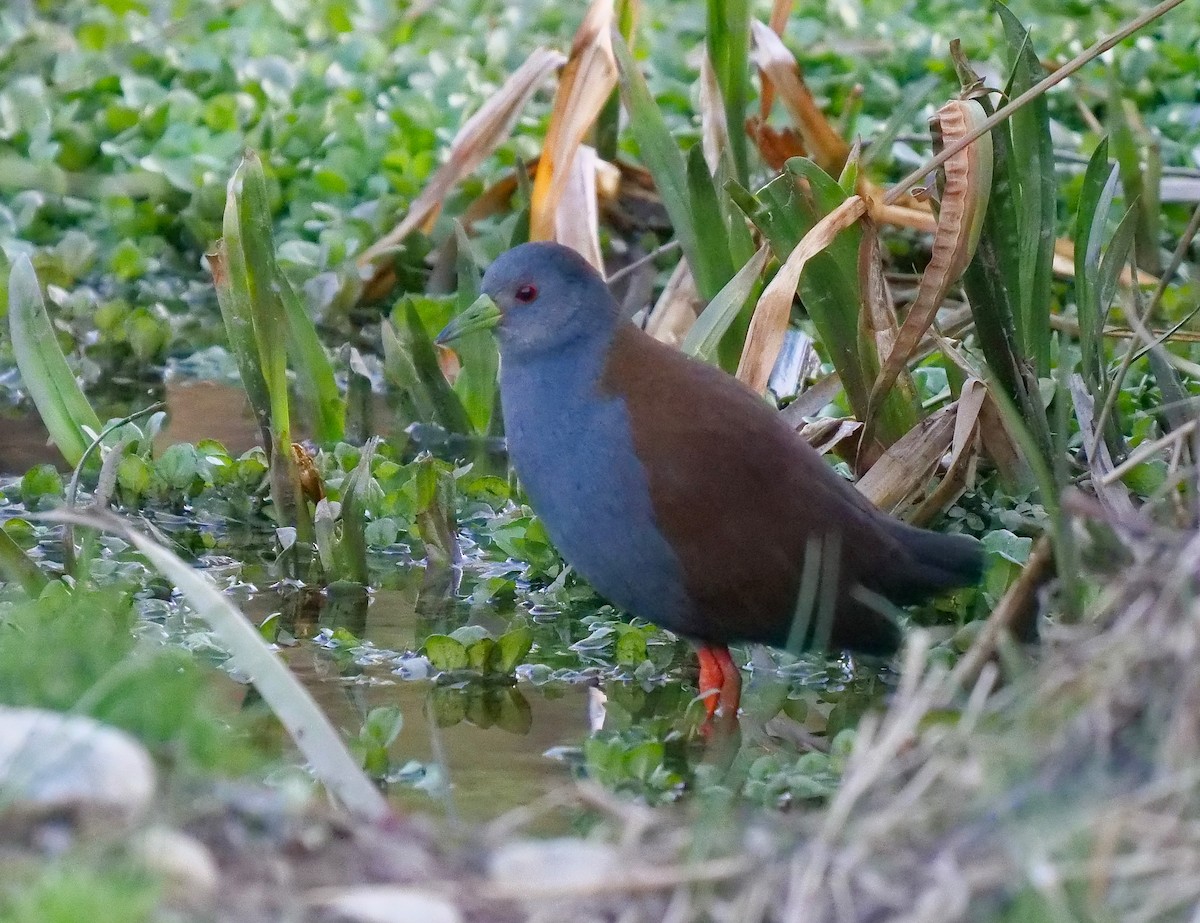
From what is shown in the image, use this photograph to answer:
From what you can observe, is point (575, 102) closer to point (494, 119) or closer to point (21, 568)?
point (494, 119)

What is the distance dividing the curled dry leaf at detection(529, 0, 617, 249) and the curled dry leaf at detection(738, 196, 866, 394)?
0.92 meters

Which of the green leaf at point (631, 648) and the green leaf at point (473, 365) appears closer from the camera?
the green leaf at point (631, 648)

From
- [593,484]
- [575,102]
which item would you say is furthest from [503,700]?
[575,102]

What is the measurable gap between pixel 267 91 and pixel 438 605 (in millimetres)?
3478

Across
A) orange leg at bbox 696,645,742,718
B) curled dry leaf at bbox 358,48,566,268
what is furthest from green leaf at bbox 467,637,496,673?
curled dry leaf at bbox 358,48,566,268

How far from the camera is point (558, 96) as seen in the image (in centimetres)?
454

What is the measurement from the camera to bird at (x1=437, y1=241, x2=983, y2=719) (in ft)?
10.2

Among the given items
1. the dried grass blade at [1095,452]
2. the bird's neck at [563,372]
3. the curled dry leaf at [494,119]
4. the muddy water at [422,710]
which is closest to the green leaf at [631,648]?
the muddy water at [422,710]

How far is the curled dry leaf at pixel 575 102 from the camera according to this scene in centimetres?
444

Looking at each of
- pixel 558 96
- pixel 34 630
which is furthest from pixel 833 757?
pixel 558 96

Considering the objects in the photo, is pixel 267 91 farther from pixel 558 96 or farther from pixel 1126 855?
pixel 1126 855

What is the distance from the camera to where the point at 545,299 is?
3412 millimetres

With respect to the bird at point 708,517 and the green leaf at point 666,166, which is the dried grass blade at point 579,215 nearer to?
the green leaf at point 666,166

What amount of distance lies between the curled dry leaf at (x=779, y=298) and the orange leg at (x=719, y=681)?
0.73m
